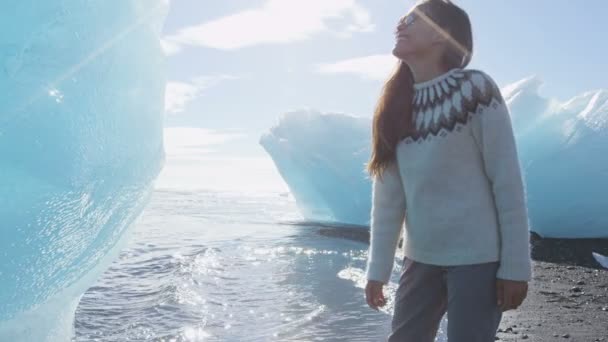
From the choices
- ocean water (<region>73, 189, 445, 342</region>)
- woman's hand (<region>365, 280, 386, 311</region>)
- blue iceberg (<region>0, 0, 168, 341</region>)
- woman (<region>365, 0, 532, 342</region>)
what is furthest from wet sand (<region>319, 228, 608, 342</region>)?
blue iceberg (<region>0, 0, 168, 341</region>)

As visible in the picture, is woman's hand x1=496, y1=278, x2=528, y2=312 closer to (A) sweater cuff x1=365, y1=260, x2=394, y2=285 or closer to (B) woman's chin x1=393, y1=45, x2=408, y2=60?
(A) sweater cuff x1=365, y1=260, x2=394, y2=285

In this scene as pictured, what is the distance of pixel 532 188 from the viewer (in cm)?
1087

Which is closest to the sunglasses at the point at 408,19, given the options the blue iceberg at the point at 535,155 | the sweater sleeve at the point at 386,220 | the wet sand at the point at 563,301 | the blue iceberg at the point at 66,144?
the sweater sleeve at the point at 386,220

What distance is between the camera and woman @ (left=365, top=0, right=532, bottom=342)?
5.02 feet

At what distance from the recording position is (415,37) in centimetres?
173

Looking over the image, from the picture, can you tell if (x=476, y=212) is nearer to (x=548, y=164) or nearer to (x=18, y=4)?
(x=18, y=4)

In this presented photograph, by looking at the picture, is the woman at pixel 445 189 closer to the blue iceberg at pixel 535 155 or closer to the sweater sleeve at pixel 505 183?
the sweater sleeve at pixel 505 183

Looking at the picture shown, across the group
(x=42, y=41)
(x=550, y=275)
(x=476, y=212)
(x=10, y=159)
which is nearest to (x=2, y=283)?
(x=10, y=159)

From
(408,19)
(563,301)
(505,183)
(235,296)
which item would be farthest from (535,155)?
(505,183)

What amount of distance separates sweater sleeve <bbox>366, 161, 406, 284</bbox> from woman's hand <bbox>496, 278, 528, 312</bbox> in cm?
42

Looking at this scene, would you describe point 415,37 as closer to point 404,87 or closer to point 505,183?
point 404,87

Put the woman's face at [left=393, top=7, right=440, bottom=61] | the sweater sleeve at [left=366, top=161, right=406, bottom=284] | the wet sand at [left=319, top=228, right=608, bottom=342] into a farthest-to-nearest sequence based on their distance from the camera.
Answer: the wet sand at [left=319, top=228, right=608, bottom=342] < the sweater sleeve at [left=366, top=161, right=406, bottom=284] < the woman's face at [left=393, top=7, right=440, bottom=61]

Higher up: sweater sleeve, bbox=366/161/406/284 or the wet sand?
sweater sleeve, bbox=366/161/406/284

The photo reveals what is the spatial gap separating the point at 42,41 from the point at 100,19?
22.3 inches
